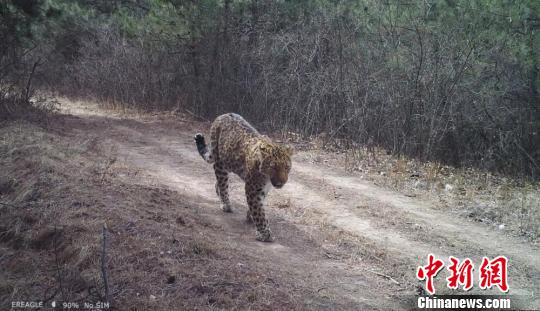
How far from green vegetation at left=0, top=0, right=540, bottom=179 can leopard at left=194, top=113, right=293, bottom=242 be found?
18.7 ft

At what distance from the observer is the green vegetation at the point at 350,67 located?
12.6 metres

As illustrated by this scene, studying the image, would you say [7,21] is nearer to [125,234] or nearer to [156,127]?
[156,127]

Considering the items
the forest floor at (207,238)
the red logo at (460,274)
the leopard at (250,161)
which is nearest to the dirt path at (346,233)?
the forest floor at (207,238)

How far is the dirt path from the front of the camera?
5.91 metres

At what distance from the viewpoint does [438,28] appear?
1310cm

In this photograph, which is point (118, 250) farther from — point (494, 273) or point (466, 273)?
point (494, 273)

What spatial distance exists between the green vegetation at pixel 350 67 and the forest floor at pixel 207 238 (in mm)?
2702

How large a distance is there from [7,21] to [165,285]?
10.8 metres

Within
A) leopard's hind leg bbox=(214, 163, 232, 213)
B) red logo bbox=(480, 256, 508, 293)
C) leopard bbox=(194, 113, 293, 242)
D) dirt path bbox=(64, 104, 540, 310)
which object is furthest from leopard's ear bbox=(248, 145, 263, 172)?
red logo bbox=(480, 256, 508, 293)

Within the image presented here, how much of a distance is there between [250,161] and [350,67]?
7853 mm

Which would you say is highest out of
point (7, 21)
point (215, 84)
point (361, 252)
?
point (7, 21)

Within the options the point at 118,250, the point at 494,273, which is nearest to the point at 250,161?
the point at 118,250

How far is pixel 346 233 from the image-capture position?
297 inches

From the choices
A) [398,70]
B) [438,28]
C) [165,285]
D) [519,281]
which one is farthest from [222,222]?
[438,28]
